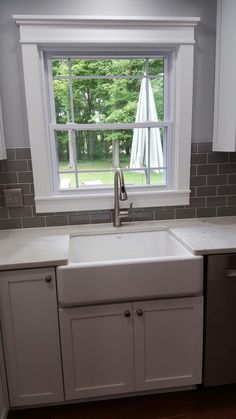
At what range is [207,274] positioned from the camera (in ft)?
4.96

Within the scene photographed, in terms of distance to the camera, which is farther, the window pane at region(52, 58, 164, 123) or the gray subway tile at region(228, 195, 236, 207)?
the gray subway tile at region(228, 195, 236, 207)

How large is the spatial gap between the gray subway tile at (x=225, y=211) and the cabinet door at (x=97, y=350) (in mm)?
993

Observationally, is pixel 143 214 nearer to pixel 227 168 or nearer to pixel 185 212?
pixel 185 212

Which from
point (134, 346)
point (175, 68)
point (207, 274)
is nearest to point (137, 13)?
point (175, 68)

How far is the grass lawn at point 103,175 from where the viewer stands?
2006 mm

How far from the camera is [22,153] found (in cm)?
183

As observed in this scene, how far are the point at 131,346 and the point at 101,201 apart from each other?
0.88m

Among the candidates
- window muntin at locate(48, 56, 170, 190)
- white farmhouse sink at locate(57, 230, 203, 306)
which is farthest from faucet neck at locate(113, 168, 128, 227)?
white farmhouse sink at locate(57, 230, 203, 306)

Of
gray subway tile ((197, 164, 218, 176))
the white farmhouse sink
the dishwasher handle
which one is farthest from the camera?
gray subway tile ((197, 164, 218, 176))

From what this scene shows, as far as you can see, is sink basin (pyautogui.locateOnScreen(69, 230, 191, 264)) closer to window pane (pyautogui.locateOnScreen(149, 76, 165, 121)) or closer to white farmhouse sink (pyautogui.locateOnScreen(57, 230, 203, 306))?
white farmhouse sink (pyautogui.locateOnScreen(57, 230, 203, 306))

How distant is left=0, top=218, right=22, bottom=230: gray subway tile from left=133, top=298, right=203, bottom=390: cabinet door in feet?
3.05

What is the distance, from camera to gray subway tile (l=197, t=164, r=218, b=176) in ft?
6.55

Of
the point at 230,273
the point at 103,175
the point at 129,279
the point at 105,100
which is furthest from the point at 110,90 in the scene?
the point at 230,273

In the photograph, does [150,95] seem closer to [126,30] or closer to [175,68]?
[175,68]
